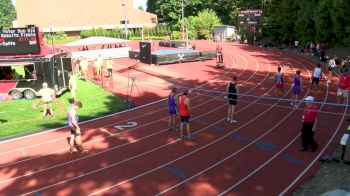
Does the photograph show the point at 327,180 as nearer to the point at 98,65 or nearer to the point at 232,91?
the point at 232,91

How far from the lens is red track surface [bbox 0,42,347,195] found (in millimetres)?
9812

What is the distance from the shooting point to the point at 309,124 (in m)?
11.4

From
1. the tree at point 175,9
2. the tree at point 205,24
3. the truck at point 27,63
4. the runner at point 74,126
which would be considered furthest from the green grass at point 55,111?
the tree at point 175,9

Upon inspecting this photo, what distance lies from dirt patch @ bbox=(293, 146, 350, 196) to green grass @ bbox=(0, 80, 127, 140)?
10.1 metres

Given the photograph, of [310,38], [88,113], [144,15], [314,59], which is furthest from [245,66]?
[144,15]

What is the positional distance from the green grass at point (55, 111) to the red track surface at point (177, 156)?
927 millimetres

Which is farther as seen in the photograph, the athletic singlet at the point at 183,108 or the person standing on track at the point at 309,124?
the athletic singlet at the point at 183,108

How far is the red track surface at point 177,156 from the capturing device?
9812 mm

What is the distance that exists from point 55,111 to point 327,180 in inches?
508

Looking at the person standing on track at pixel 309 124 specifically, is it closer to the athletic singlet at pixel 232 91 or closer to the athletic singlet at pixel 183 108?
the athletic singlet at pixel 232 91

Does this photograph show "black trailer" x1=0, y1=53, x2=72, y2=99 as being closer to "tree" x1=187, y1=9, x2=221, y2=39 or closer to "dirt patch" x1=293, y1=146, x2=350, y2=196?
"dirt patch" x1=293, y1=146, x2=350, y2=196

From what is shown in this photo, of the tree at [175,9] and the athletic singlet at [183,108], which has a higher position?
the tree at [175,9]

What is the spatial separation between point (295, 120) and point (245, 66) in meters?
15.8

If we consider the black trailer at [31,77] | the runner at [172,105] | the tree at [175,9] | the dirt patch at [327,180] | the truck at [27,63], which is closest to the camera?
the dirt patch at [327,180]
